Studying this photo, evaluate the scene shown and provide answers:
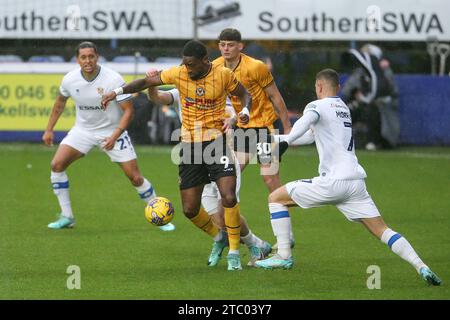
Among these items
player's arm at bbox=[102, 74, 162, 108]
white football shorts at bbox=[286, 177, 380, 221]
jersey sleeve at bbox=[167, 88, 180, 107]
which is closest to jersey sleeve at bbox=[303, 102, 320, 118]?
white football shorts at bbox=[286, 177, 380, 221]

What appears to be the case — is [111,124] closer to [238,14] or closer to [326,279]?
[326,279]

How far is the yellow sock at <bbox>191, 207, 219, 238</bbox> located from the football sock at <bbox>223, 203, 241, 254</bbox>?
0.41 meters

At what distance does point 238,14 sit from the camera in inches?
928

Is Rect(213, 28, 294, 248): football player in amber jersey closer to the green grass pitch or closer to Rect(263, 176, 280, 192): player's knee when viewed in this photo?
Rect(263, 176, 280, 192): player's knee

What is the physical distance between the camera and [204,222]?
10.8 meters

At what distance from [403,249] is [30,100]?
48.3 feet

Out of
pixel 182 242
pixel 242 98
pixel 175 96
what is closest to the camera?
pixel 242 98

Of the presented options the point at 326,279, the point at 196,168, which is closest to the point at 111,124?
the point at 196,168

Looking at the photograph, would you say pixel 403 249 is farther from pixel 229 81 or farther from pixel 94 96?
pixel 94 96

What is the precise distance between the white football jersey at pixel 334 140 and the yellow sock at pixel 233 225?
0.98 m

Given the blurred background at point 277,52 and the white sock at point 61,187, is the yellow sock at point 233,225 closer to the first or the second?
the white sock at point 61,187

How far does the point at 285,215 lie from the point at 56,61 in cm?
1399

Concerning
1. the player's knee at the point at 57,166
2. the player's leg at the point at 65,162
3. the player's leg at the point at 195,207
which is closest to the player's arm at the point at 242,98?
the player's leg at the point at 195,207

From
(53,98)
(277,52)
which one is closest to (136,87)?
(53,98)
